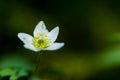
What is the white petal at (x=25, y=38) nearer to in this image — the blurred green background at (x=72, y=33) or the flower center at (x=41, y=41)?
the flower center at (x=41, y=41)

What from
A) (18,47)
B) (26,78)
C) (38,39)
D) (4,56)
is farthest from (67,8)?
(26,78)

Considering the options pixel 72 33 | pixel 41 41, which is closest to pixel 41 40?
pixel 41 41

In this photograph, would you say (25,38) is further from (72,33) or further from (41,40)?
(72,33)

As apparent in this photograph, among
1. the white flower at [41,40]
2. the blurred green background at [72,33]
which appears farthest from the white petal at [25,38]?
the blurred green background at [72,33]

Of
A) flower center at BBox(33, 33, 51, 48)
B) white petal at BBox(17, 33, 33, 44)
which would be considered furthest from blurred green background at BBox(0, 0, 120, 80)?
white petal at BBox(17, 33, 33, 44)

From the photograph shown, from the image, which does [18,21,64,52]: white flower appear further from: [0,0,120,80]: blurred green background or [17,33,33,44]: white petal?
[0,0,120,80]: blurred green background

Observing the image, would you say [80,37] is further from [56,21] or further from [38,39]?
[38,39]
